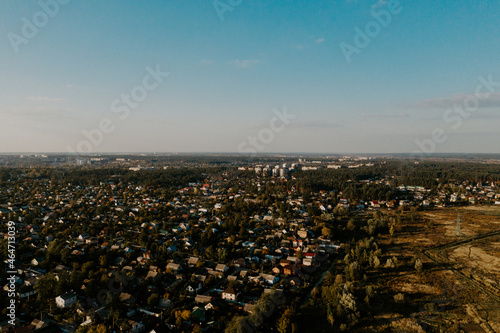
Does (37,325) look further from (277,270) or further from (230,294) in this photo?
(277,270)

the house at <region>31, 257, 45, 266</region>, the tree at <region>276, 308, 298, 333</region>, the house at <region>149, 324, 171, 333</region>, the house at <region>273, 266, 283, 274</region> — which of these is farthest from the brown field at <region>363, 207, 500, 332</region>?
the house at <region>31, 257, 45, 266</region>

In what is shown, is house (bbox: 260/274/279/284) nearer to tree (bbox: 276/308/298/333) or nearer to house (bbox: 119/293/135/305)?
tree (bbox: 276/308/298/333)

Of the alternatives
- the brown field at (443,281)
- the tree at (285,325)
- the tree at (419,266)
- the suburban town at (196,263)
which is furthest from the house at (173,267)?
the tree at (419,266)

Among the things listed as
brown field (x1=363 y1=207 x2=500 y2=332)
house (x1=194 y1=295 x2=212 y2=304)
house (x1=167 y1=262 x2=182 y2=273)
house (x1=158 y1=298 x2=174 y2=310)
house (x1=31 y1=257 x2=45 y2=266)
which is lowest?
brown field (x1=363 y1=207 x2=500 y2=332)

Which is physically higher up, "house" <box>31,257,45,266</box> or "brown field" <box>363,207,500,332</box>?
"house" <box>31,257,45,266</box>

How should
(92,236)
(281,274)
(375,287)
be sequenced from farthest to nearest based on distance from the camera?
1. (92,236)
2. (281,274)
3. (375,287)

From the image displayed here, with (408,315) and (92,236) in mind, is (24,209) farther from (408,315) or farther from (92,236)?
(408,315)

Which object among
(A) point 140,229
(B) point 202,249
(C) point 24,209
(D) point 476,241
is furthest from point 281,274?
(C) point 24,209
